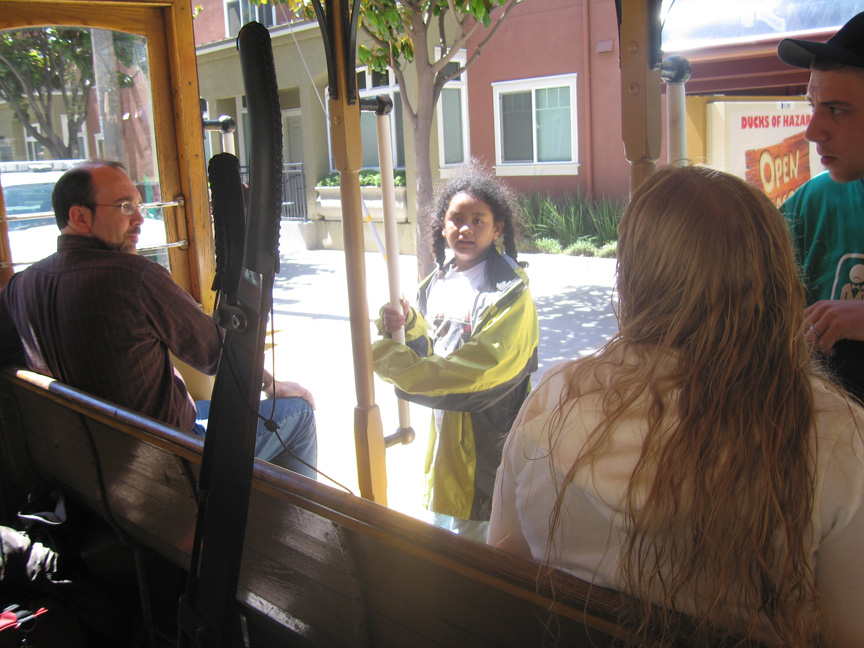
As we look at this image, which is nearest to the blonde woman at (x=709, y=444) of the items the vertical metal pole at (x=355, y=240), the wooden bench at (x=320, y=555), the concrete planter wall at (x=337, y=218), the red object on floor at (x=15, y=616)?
the wooden bench at (x=320, y=555)

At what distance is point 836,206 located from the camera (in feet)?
6.26

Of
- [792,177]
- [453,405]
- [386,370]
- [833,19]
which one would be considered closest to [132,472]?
[386,370]

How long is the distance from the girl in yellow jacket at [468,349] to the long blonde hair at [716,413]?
1279mm

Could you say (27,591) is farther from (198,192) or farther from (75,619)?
(198,192)

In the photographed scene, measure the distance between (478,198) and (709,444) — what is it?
1875mm

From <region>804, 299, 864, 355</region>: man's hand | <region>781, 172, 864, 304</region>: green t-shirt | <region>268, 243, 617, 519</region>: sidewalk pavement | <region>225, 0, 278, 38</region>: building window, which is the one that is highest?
<region>225, 0, 278, 38</region>: building window

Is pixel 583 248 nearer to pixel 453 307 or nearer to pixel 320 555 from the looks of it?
pixel 453 307

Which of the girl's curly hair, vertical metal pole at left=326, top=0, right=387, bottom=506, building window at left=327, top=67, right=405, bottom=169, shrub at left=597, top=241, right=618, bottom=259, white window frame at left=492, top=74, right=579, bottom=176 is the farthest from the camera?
building window at left=327, top=67, right=405, bottom=169

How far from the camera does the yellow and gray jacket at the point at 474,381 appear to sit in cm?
244

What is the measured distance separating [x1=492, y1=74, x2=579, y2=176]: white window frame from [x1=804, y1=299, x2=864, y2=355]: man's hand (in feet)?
37.7

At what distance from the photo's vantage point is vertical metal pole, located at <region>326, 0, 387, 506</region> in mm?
2361

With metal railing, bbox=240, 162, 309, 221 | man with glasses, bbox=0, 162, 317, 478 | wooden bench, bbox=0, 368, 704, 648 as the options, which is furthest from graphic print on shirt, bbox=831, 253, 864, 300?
metal railing, bbox=240, 162, 309, 221

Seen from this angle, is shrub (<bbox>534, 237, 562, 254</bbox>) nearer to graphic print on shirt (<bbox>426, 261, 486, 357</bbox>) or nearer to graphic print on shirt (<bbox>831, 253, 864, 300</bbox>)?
graphic print on shirt (<bbox>426, 261, 486, 357</bbox>)

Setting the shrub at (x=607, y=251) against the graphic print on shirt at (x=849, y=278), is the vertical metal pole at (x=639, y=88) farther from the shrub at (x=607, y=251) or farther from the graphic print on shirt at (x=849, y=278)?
the shrub at (x=607, y=251)
